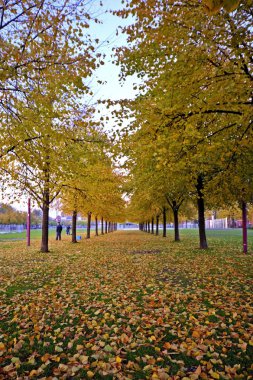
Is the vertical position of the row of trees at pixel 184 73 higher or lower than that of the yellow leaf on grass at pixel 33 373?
higher

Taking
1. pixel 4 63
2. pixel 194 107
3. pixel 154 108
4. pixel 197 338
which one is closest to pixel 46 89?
pixel 4 63

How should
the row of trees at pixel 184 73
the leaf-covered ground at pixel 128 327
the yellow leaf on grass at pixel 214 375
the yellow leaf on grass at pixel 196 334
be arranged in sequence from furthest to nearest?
1. the row of trees at pixel 184 73
2. the yellow leaf on grass at pixel 196 334
3. the leaf-covered ground at pixel 128 327
4. the yellow leaf on grass at pixel 214 375

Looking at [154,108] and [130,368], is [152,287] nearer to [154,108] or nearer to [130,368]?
[130,368]

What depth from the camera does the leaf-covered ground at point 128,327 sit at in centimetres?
346

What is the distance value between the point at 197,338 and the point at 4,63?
6.25m

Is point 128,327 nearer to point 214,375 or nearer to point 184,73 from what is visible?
point 214,375

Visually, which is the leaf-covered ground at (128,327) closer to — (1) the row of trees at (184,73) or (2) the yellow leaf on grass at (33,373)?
(2) the yellow leaf on grass at (33,373)

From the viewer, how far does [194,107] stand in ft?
24.3

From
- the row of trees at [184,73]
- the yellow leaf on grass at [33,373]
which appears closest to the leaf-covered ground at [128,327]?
the yellow leaf on grass at [33,373]

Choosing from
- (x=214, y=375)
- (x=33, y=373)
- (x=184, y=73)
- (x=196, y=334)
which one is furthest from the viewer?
(x=184, y=73)

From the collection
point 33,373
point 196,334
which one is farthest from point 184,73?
point 33,373

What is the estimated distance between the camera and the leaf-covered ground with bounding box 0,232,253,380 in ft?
11.3

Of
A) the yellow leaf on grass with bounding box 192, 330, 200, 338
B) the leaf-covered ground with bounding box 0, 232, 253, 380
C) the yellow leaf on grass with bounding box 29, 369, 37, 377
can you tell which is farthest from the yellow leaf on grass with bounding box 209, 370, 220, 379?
the yellow leaf on grass with bounding box 29, 369, 37, 377

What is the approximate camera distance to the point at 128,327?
4.70 m
